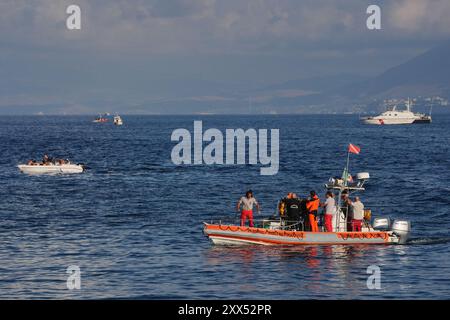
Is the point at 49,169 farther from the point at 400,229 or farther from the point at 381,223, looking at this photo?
the point at 400,229

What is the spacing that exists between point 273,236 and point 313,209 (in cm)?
237

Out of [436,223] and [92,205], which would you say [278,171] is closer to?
[92,205]

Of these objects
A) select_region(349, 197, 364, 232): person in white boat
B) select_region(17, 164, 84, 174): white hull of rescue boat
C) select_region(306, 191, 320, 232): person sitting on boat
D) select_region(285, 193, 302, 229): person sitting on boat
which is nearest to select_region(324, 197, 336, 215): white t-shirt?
select_region(306, 191, 320, 232): person sitting on boat

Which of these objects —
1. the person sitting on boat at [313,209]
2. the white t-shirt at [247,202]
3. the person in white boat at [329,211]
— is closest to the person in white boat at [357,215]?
the person in white boat at [329,211]

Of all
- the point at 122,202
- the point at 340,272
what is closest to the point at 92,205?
the point at 122,202

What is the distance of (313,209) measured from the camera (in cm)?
3706

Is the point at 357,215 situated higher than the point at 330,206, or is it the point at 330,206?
the point at 330,206

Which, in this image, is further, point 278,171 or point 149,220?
point 278,171

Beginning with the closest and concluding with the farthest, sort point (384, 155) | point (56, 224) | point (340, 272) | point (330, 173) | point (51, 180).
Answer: point (340, 272)
point (56, 224)
point (51, 180)
point (330, 173)
point (384, 155)

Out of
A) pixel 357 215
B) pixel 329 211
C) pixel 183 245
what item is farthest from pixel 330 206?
pixel 183 245

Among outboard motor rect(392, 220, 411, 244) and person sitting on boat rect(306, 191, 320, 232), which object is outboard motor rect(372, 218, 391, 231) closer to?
outboard motor rect(392, 220, 411, 244)

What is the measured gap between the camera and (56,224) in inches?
1796

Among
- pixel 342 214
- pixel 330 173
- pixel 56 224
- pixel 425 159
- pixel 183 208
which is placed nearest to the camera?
pixel 342 214
